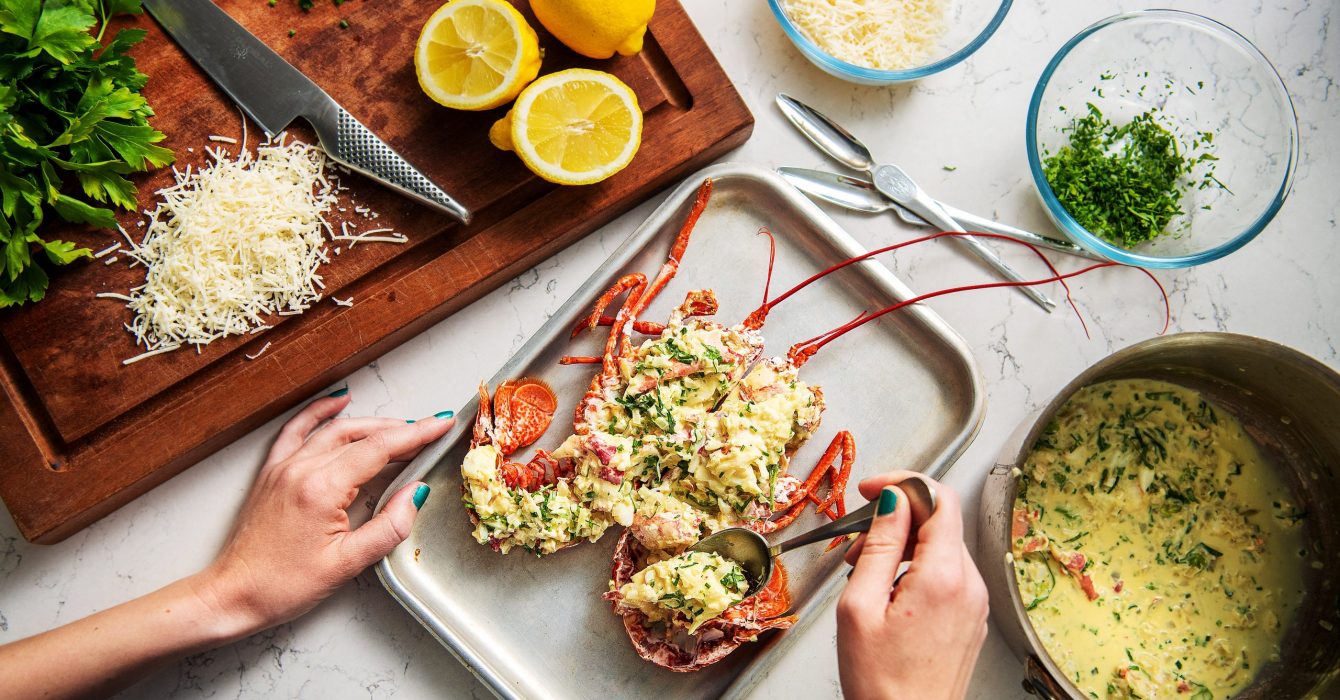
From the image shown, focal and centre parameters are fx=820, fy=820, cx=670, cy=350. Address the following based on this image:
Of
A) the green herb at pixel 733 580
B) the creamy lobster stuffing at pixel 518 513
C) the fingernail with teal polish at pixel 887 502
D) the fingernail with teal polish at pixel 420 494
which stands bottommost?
the green herb at pixel 733 580

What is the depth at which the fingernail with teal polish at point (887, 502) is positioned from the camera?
5.87ft

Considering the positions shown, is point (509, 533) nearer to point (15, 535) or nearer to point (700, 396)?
point (700, 396)

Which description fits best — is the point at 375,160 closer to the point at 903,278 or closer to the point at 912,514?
the point at 903,278

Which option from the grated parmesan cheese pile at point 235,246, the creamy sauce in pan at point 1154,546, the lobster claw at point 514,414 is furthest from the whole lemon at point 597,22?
the creamy sauce in pan at point 1154,546

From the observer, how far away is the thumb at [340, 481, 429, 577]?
2.18m

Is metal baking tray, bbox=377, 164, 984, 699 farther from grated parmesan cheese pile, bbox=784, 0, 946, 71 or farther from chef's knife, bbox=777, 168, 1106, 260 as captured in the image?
grated parmesan cheese pile, bbox=784, 0, 946, 71

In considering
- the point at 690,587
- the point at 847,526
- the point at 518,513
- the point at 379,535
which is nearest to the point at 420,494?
the point at 379,535

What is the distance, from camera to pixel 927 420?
7.73 feet

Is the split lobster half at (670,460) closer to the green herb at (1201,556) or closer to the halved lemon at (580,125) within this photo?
the halved lemon at (580,125)

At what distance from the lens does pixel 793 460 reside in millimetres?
2332

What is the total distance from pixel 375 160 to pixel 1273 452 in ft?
8.68

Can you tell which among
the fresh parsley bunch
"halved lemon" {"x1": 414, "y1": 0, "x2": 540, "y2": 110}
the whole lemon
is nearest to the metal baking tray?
the whole lemon

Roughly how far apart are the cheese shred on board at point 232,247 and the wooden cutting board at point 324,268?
0.18 feet

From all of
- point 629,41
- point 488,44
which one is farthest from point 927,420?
point 488,44
